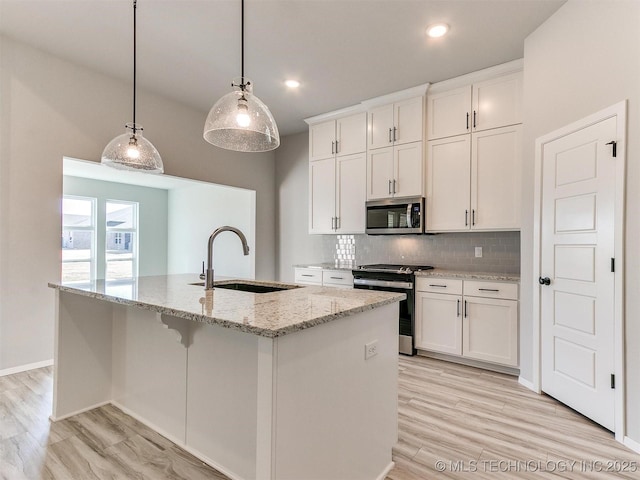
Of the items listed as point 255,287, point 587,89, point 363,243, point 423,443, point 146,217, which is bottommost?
point 423,443

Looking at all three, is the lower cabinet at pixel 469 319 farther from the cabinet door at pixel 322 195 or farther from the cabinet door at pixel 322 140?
the cabinet door at pixel 322 140

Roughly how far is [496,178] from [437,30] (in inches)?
57.1

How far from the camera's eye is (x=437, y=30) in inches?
112

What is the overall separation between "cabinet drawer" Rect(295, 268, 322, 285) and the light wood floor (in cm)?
200

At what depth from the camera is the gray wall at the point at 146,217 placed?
6.62m

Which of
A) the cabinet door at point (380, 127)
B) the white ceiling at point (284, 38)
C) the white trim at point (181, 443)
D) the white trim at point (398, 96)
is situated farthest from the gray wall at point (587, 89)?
the white trim at point (181, 443)

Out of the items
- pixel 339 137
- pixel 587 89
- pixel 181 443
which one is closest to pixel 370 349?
pixel 181 443

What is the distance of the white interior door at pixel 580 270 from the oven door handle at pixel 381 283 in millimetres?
1218

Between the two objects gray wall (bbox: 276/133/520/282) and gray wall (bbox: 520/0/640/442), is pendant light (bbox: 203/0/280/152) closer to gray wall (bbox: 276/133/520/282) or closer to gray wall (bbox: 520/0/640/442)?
gray wall (bbox: 520/0/640/442)

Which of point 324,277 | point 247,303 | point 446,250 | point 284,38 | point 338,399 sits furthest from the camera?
point 324,277

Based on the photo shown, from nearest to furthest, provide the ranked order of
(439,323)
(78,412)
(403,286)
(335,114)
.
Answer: (78,412)
(439,323)
(403,286)
(335,114)

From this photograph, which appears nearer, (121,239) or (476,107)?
(476,107)

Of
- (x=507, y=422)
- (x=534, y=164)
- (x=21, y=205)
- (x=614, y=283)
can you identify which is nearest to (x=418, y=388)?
(x=507, y=422)

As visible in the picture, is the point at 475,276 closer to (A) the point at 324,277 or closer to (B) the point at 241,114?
(A) the point at 324,277
